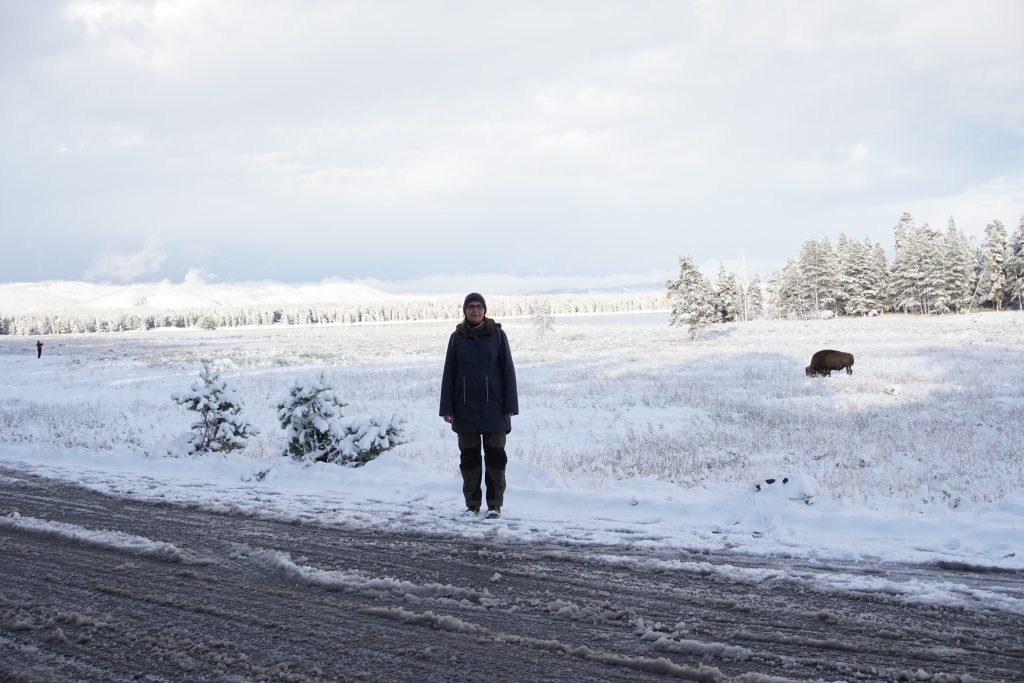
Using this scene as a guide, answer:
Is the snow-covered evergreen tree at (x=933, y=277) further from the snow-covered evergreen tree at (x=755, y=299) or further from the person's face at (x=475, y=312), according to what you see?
the person's face at (x=475, y=312)

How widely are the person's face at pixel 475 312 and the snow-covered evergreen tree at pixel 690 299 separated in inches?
2098

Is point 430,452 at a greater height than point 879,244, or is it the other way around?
point 879,244

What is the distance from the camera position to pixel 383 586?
15.2 ft

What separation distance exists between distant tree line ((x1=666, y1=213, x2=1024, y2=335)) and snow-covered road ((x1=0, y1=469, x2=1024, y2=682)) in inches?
2397

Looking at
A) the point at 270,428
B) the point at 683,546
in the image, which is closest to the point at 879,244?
the point at 270,428

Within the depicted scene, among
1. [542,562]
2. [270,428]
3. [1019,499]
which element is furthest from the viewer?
[270,428]

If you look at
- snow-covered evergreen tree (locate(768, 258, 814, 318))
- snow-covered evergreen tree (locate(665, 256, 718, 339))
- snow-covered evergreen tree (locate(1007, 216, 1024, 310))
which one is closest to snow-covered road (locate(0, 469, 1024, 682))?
snow-covered evergreen tree (locate(665, 256, 718, 339))

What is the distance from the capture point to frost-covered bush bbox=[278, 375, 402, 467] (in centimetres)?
992

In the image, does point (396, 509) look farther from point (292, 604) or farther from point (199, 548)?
point (292, 604)

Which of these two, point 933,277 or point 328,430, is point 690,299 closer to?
point 933,277

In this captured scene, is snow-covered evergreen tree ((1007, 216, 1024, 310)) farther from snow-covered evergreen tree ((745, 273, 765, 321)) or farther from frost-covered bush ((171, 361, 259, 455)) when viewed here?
frost-covered bush ((171, 361, 259, 455))

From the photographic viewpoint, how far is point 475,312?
684cm

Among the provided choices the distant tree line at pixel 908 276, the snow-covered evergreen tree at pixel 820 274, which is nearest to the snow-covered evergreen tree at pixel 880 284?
the distant tree line at pixel 908 276

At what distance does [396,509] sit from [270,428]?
38.4 feet
